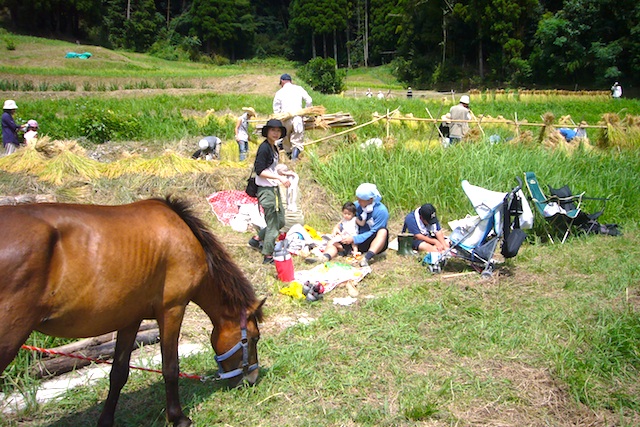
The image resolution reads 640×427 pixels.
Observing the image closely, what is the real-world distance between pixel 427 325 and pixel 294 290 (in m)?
1.53

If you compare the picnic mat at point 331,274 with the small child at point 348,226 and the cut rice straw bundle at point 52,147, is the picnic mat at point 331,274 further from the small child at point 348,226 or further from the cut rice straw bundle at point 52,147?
the cut rice straw bundle at point 52,147

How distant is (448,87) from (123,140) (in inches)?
1383

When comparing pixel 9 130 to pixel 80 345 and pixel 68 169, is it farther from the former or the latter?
pixel 80 345

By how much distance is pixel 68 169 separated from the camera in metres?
9.33

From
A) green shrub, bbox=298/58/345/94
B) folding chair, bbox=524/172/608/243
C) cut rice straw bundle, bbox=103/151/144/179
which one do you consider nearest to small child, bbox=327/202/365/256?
folding chair, bbox=524/172/608/243

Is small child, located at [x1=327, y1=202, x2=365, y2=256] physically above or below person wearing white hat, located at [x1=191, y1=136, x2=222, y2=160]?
below

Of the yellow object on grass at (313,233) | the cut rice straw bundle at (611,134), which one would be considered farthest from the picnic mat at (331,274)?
the cut rice straw bundle at (611,134)

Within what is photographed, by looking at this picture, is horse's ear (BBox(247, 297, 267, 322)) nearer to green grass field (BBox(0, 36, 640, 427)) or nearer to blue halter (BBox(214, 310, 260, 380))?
blue halter (BBox(214, 310, 260, 380))

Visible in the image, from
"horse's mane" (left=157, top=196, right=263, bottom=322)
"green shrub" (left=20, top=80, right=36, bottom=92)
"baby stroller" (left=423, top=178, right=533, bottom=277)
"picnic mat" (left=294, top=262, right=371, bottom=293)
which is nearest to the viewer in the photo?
"horse's mane" (left=157, top=196, right=263, bottom=322)

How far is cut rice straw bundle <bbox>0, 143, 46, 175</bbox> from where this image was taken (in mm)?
9406

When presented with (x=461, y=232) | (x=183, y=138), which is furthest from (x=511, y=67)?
(x=461, y=232)

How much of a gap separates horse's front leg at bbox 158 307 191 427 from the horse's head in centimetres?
32

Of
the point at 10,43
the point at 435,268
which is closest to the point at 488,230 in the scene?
the point at 435,268

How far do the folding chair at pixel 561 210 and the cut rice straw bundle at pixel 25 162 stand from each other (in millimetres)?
8202
